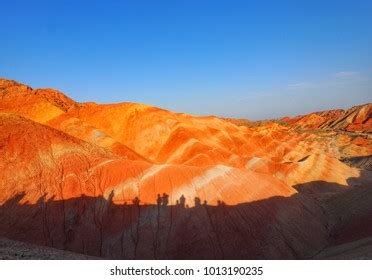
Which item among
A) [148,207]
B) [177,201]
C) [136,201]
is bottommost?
[148,207]

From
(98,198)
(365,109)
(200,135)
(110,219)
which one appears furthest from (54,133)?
(365,109)

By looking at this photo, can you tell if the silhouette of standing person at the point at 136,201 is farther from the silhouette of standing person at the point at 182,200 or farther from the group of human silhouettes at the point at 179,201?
the silhouette of standing person at the point at 182,200

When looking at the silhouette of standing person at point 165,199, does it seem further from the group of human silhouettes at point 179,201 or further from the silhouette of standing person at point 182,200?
the silhouette of standing person at point 182,200

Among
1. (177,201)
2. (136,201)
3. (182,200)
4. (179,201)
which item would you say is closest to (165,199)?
(177,201)

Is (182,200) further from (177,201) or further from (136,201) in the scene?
(136,201)

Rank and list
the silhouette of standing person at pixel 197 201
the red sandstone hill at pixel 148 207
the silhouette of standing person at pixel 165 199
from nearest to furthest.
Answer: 1. the red sandstone hill at pixel 148 207
2. the silhouette of standing person at pixel 197 201
3. the silhouette of standing person at pixel 165 199

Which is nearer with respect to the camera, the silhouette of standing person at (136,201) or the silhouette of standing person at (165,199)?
the silhouette of standing person at (165,199)

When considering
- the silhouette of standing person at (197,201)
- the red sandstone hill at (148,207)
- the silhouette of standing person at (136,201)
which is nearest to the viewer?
the red sandstone hill at (148,207)

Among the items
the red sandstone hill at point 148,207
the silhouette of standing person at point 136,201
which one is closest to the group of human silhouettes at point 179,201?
the red sandstone hill at point 148,207

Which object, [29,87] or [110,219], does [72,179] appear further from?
[29,87]

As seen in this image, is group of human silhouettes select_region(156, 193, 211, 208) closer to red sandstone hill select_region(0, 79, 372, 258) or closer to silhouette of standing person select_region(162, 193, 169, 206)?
silhouette of standing person select_region(162, 193, 169, 206)

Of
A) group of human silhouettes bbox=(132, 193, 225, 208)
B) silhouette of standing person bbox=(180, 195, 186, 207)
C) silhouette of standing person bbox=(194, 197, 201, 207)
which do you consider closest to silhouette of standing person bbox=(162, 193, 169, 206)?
group of human silhouettes bbox=(132, 193, 225, 208)
